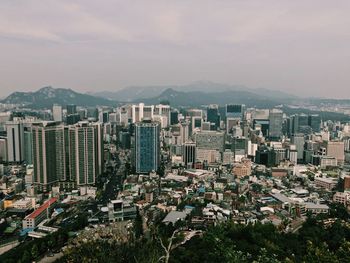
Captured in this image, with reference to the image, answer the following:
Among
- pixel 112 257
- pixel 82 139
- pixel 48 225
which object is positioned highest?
pixel 82 139

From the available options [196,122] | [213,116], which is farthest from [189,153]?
[213,116]

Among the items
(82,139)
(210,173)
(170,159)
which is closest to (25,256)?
(82,139)

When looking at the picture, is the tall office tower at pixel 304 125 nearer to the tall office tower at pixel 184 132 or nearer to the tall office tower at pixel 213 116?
the tall office tower at pixel 213 116

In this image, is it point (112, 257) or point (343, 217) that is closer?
point (112, 257)

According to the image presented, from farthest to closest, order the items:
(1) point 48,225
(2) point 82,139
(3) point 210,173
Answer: (3) point 210,173
(2) point 82,139
(1) point 48,225

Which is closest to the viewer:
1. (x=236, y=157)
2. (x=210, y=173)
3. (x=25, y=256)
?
(x=25, y=256)

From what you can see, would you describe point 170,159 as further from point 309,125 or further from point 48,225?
point 309,125

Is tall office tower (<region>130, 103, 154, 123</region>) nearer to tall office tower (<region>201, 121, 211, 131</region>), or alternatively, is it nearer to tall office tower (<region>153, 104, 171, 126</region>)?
tall office tower (<region>153, 104, 171, 126</region>)
